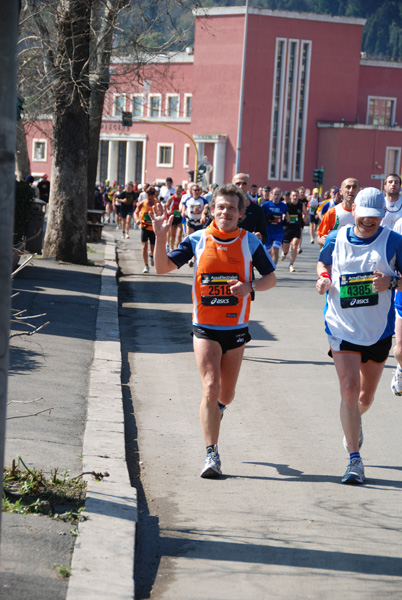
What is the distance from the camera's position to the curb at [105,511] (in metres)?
4.25

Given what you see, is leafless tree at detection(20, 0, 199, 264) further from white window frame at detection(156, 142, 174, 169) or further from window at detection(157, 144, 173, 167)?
window at detection(157, 144, 173, 167)

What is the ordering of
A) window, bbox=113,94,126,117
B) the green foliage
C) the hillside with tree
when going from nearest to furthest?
the green foliage < window, bbox=113,94,126,117 < the hillside with tree

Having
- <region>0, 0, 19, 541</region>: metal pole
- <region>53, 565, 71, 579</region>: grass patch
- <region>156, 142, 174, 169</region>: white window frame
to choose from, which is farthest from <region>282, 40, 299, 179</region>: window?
<region>0, 0, 19, 541</region>: metal pole

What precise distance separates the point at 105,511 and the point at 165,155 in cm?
7950

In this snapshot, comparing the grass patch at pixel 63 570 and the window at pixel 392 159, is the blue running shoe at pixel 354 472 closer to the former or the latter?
the grass patch at pixel 63 570

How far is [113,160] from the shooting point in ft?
298

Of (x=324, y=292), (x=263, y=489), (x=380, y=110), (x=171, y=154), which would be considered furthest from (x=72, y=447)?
(x=380, y=110)

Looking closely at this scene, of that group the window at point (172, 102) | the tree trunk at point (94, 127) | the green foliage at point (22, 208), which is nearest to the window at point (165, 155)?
the window at point (172, 102)

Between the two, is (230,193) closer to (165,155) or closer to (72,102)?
(72,102)

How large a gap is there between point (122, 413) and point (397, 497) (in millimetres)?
2478

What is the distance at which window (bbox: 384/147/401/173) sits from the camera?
→ 7675 cm

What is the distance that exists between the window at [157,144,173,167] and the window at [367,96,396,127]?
1648cm

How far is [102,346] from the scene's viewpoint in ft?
35.9

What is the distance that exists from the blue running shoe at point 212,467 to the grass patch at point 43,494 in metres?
0.90
